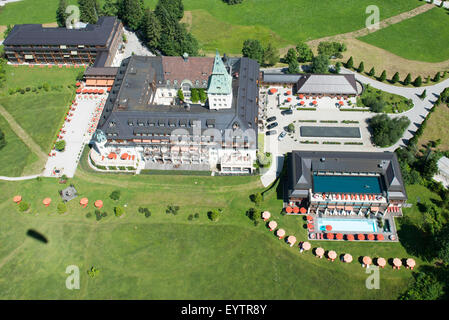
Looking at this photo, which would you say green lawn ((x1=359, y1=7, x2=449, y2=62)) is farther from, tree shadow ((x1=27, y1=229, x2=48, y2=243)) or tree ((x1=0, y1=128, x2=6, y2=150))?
tree ((x1=0, y1=128, x2=6, y2=150))

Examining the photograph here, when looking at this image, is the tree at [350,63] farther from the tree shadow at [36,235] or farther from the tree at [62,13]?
the tree at [62,13]

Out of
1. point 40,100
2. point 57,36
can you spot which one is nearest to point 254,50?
point 57,36

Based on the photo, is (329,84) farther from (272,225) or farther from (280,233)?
(280,233)

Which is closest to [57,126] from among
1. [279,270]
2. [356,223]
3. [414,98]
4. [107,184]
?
[107,184]

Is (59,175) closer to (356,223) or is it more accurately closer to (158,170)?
(158,170)

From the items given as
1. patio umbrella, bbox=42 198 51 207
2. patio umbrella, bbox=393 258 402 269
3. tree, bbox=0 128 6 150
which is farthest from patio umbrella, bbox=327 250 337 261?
tree, bbox=0 128 6 150

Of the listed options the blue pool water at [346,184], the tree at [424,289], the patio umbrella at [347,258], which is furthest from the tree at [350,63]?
the tree at [424,289]

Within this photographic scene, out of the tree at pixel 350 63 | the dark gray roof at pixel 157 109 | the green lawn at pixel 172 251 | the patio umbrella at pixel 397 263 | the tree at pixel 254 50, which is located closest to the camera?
the green lawn at pixel 172 251
